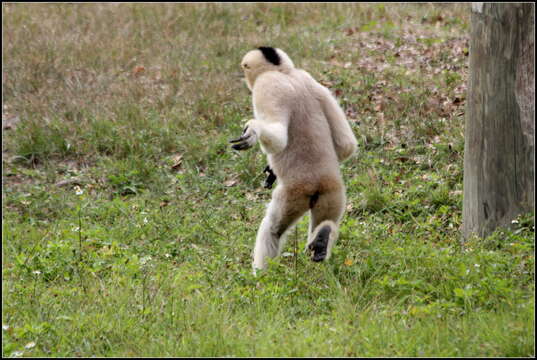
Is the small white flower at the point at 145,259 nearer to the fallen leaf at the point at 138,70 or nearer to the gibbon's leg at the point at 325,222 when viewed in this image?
the gibbon's leg at the point at 325,222

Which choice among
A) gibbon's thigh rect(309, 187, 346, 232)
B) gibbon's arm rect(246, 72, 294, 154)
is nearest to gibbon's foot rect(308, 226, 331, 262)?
gibbon's thigh rect(309, 187, 346, 232)

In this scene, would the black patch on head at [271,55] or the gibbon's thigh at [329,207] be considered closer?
the gibbon's thigh at [329,207]

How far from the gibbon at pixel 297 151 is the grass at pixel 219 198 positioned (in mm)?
341

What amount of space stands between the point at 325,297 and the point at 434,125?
14.1 feet

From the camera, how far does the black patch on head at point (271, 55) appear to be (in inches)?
242

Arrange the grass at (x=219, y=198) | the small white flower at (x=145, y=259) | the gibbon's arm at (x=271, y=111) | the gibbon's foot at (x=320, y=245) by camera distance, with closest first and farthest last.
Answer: the grass at (x=219, y=198) → the gibbon's arm at (x=271, y=111) → the gibbon's foot at (x=320, y=245) → the small white flower at (x=145, y=259)

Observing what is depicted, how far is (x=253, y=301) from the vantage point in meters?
5.50

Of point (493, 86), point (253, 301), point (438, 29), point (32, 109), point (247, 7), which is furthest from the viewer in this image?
point (247, 7)

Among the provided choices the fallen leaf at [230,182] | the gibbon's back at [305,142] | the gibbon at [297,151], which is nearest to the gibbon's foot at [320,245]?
the gibbon at [297,151]

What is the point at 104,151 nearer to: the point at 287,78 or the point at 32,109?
the point at 32,109

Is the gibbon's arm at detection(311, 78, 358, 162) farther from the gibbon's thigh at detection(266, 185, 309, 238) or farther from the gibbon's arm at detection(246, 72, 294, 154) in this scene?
the gibbon's thigh at detection(266, 185, 309, 238)

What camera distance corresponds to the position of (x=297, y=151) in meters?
5.84

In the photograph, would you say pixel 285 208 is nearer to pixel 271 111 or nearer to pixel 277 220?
pixel 277 220

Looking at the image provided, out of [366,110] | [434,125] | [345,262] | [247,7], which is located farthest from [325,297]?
[247,7]
